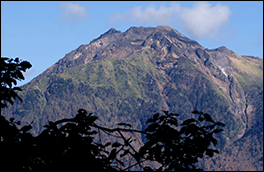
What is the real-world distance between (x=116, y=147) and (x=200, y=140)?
202cm

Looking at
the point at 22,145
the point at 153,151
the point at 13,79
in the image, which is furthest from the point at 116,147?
the point at 13,79

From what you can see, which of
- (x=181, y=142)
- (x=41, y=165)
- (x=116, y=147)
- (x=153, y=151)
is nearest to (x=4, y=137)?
(x=41, y=165)

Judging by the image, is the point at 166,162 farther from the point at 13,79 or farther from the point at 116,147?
the point at 13,79

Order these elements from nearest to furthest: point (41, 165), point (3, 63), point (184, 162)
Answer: point (41, 165) → point (184, 162) → point (3, 63)

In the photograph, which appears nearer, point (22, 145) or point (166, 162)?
point (22, 145)

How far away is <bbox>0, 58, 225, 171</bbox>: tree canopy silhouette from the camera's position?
7602 mm

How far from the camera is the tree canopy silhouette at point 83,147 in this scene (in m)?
7.60

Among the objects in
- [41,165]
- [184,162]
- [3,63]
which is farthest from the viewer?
[3,63]

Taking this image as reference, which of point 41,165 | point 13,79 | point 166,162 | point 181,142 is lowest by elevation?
point 41,165

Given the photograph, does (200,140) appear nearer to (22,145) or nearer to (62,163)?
(62,163)

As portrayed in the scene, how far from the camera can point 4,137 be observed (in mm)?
7809

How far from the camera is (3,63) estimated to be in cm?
912

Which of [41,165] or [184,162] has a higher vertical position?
[184,162]

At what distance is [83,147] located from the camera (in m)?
7.94
